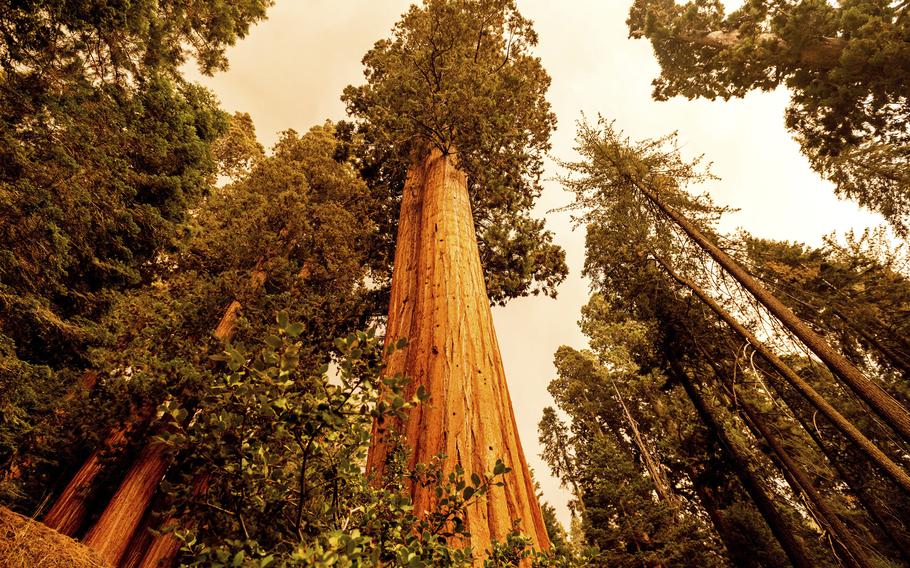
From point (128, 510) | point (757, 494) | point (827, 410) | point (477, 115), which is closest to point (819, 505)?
point (757, 494)

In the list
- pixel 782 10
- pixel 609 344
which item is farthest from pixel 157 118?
pixel 609 344

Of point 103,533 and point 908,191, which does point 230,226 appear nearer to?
point 103,533

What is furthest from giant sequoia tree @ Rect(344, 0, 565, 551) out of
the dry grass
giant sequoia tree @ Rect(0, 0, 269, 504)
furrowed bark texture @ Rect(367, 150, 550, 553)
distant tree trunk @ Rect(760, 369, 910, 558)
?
distant tree trunk @ Rect(760, 369, 910, 558)

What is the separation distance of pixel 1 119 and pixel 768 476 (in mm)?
18727

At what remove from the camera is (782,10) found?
7434mm

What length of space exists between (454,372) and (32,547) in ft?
17.0

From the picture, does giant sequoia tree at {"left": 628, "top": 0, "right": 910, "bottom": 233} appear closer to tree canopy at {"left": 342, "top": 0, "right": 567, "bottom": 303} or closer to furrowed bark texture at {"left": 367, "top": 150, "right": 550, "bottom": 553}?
tree canopy at {"left": 342, "top": 0, "right": 567, "bottom": 303}

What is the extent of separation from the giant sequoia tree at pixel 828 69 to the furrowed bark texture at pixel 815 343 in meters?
2.92

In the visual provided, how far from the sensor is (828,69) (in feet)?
24.8

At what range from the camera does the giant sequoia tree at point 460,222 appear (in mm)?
2289

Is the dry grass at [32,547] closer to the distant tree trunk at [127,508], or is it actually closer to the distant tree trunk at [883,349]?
the distant tree trunk at [127,508]

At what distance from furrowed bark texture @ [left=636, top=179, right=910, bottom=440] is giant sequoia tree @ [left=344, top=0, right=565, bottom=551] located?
14.3ft

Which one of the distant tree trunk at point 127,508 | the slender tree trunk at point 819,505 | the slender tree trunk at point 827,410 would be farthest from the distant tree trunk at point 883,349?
the distant tree trunk at point 127,508

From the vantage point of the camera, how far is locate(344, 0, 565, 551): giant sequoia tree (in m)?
2.29
